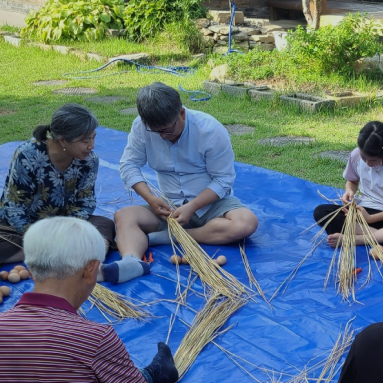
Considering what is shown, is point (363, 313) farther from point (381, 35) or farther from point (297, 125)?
point (381, 35)

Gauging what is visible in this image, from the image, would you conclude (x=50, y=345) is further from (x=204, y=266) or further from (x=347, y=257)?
(x=347, y=257)

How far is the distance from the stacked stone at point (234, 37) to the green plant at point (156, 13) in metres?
0.26

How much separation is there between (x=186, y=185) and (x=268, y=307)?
106 cm

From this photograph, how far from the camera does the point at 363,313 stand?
10.4 feet

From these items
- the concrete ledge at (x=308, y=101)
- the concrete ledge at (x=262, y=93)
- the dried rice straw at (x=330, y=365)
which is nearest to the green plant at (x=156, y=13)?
the concrete ledge at (x=262, y=93)

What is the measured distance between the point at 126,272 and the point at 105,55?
23.2 feet

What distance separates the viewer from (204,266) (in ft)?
11.8

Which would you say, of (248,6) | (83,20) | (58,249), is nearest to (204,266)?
(58,249)

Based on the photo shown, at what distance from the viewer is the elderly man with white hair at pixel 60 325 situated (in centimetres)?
186

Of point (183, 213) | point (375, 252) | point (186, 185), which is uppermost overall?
point (186, 185)

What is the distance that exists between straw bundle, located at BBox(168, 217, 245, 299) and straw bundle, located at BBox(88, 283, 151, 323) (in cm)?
41

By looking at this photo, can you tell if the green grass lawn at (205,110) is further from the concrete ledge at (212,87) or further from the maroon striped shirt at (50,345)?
the maroon striped shirt at (50,345)

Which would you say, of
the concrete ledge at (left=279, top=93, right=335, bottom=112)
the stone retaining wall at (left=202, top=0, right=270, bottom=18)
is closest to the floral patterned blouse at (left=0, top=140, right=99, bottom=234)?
the concrete ledge at (left=279, top=93, right=335, bottom=112)

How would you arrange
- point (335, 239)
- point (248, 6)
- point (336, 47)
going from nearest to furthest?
point (335, 239) < point (336, 47) < point (248, 6)
